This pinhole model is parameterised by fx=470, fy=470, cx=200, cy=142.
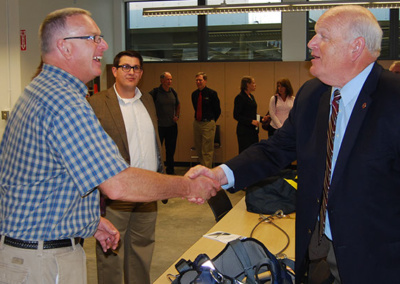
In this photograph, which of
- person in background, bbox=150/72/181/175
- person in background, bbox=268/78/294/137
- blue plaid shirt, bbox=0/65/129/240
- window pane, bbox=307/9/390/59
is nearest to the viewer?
blue plaid shirt, bbox=0/65/129/240

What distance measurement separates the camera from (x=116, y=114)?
3.57m

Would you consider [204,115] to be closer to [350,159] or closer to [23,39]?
[23,39]

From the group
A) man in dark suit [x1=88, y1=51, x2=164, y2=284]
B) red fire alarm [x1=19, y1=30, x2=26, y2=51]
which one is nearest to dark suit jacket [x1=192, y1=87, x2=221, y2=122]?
red fire alarm [x1=19, y1=30, x2=26, y2=51]

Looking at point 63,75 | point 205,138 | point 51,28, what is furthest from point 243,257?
point 205,138

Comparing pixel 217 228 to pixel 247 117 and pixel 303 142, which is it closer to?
pixel 303 142

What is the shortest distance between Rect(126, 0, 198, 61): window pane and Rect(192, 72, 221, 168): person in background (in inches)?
85.9

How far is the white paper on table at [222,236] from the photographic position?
2.84 meters

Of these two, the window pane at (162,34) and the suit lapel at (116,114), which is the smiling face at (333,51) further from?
the window pane at (162,34)

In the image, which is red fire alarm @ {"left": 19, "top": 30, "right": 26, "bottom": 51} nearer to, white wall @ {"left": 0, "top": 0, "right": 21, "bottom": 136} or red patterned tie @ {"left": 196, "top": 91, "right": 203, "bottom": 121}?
white wall @ {"left": 0, "top": 0, "right": 21, "bottom": 136}

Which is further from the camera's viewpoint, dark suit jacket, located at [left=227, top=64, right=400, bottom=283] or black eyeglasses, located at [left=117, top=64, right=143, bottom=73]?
black eyeglasses, located at [left=117, top=64, right=143, bottom=73]

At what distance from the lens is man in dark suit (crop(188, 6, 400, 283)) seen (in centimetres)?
190

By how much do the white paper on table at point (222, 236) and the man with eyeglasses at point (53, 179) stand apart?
3.03ft

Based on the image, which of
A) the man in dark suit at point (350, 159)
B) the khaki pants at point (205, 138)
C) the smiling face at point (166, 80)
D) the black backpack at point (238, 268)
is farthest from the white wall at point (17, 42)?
the man in dark suit at point (350, 159)

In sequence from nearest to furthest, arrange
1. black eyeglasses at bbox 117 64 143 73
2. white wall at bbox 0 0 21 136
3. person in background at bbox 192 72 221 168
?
black eyeglasses at bbox 117 64 143 73 → white wall at bbox 0 0 21 136 → person in background at bbox 192 72 221 168
